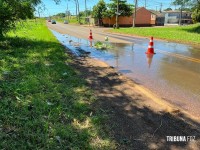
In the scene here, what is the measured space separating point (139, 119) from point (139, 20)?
66155mm

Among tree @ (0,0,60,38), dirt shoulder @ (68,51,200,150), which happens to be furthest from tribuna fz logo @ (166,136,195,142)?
tree @ (0,0,60,38)

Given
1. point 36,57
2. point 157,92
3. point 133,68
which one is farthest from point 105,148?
point 36,57

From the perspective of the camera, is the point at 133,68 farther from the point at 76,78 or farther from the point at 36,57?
the point at 36,57

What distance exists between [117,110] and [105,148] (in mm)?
1453

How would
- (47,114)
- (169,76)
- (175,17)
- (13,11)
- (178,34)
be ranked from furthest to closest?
(175,17), (178,34), (13,11), (169,76), (47,114)

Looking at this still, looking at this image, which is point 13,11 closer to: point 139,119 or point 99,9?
Result: point 139,119

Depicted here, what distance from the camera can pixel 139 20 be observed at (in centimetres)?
6781

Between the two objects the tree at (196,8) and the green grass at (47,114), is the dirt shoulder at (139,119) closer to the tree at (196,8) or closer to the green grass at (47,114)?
the green grass at (47,114)

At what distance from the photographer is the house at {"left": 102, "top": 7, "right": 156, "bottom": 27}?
62.2 metres

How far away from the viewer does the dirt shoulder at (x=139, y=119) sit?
148 inches

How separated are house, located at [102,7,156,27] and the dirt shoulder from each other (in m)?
57.2

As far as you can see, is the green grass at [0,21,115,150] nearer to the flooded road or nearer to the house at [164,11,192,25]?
the flooded road

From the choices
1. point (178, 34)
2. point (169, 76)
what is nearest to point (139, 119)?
point (169, 76)

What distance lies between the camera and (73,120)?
4.23 m
